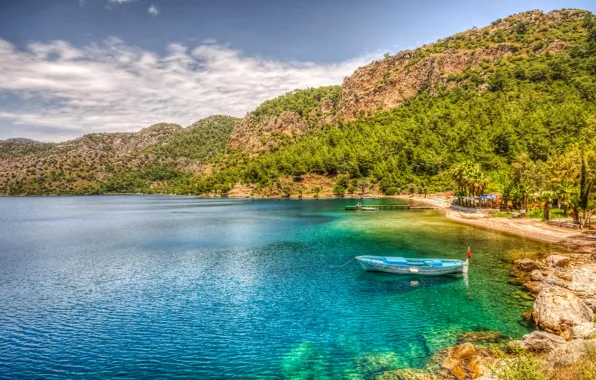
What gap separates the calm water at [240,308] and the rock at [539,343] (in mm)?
3362

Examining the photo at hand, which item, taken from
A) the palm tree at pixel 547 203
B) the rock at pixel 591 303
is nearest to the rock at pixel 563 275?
the rock at pixel 591 303

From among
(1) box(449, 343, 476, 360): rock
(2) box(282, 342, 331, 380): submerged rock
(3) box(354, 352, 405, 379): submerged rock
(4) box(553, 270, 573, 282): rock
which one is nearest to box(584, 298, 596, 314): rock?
(4) box(553, 270, 573, 282): rock

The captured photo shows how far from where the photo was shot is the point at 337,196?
605 feet

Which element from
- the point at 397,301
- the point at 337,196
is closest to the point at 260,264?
the point at 397,301

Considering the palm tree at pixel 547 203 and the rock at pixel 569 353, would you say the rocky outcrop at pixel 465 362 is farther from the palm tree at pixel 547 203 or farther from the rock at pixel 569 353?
the palm tree at pixel 547 203

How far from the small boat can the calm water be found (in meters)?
1.09

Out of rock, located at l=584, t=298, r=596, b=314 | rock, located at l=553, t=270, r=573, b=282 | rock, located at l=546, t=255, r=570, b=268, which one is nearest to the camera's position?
rock, located at l=584, t=298, r=596, b=314

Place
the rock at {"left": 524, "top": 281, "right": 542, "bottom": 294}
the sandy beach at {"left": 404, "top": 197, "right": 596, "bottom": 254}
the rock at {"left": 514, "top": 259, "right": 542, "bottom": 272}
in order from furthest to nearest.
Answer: the sandy beach at {"left": 404, "top": 197, "right": 596, "bottom": 254} < the rock at {"left": 514, "top": 259, "right": 542, "bottom": 272} < the rock at {"left": 524, "top": 281, "right": 542, "bottom": 294}

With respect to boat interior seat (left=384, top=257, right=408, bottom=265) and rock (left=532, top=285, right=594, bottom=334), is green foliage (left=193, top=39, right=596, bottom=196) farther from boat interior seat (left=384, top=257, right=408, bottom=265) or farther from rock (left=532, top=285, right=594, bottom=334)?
rock (left=532, top=285, right=594, bottom=334)

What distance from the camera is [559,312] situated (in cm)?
2450

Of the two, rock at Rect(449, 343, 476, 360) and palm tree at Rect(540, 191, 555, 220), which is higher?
palm tree at Rect(540, 191, 555, 220)

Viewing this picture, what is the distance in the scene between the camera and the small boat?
39.6 meters

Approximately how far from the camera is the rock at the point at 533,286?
106ft

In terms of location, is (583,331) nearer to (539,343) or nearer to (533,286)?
(539,343)
